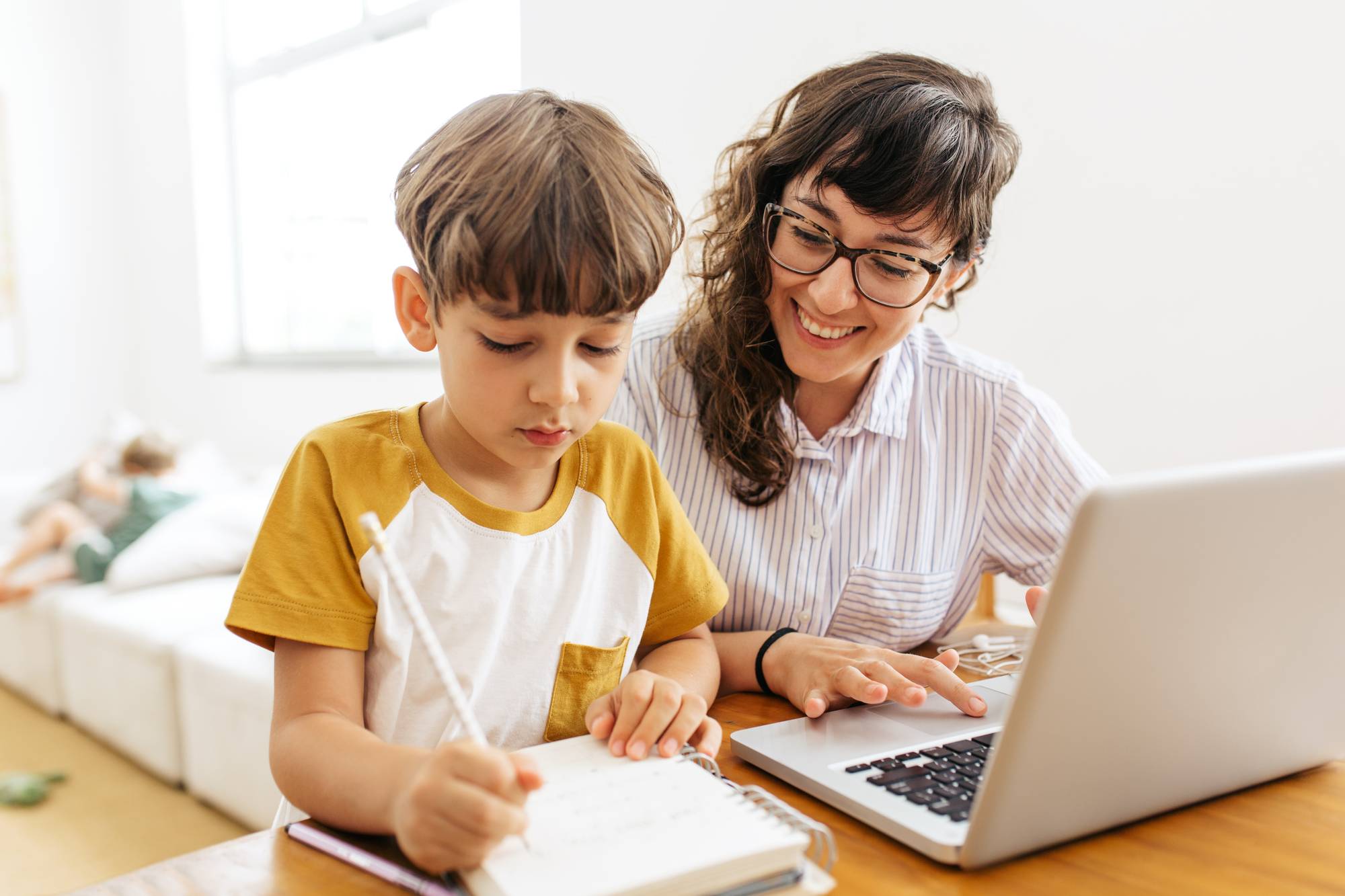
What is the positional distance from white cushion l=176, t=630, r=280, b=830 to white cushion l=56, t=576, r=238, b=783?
0.06 metres

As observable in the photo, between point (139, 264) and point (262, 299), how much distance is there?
36.8 inches

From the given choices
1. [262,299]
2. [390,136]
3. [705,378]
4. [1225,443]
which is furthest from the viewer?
[262,299]

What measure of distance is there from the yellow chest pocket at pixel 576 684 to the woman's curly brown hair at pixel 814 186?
1.31 feet

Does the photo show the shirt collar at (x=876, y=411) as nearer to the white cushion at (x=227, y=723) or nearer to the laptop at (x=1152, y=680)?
the laptop at (x=1152, y=680)

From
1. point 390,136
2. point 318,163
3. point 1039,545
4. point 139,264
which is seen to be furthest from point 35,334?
point 1039,545

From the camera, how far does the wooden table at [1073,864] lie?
1.95 feet

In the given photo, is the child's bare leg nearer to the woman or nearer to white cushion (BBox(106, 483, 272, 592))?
white cushion (BBox(106, 483, 272, 592))

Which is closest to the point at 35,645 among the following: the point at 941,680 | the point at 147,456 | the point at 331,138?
the point at 147,456

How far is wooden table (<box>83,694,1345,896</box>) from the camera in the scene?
0.59m

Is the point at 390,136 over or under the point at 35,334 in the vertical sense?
over

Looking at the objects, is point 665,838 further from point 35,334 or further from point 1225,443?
point 35,334

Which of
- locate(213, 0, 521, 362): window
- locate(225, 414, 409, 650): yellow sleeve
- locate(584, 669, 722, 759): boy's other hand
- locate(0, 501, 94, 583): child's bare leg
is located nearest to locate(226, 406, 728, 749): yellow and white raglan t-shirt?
locate(225, 414, 409, 650): yellow sleeve

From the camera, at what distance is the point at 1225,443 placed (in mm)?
1692

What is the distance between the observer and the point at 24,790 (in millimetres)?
2334
